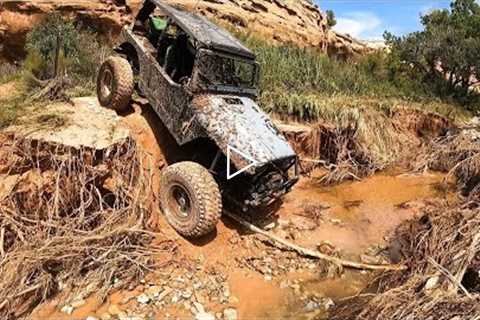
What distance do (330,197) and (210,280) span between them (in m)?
3.03

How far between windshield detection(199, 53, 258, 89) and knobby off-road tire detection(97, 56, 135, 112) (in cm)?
127

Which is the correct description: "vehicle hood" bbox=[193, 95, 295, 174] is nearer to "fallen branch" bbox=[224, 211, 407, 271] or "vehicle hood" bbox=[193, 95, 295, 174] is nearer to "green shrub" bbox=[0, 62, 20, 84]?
"fallen branch" bbox=[224, 211, 407, 271]

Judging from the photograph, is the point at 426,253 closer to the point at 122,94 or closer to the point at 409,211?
the point at 409,211

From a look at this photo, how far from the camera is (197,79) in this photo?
19.8 ft

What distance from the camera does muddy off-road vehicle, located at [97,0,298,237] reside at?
5.52 metres

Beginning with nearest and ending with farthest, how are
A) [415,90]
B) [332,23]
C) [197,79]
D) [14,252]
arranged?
1. [14,252]
2. [197,79]
3. [415,90]
4. [332,23]

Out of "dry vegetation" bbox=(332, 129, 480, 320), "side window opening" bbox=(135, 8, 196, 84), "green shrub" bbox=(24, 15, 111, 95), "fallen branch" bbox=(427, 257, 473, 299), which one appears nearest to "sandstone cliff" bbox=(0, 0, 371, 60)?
"green shrub" bbox=(24, 15, 111, 95)

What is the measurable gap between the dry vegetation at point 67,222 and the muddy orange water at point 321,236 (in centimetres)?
30

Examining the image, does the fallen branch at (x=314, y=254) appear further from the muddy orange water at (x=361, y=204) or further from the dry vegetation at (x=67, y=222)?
the dry vegetation at (x=67, y=222)

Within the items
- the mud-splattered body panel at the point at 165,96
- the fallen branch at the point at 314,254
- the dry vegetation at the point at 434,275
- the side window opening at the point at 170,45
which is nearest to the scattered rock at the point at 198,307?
the dry vegetation at the point at 434,275

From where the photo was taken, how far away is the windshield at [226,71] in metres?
6.17

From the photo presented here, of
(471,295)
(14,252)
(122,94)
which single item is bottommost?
(14,252)

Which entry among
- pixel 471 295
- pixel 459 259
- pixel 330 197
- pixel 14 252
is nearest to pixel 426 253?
pixel 459 259

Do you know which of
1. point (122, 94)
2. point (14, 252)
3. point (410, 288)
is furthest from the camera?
point (122, 94)
